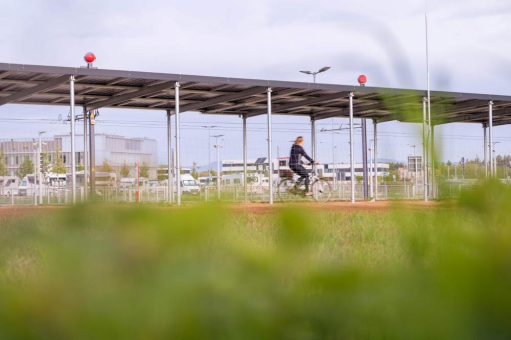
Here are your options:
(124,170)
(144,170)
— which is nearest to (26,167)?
(144,170)

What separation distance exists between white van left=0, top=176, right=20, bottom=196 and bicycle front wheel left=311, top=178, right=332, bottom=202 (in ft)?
31.8

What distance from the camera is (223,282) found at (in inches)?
29.1

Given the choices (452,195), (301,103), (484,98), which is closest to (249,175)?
(301,103)

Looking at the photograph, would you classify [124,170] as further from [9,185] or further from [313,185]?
[9,185]

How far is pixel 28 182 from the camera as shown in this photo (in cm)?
2627

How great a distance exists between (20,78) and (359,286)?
16.5 metres

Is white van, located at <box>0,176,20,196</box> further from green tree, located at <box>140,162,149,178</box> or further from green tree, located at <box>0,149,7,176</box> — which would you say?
green tree, located at <box>140,162,149,178</box>

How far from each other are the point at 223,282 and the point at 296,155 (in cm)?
1797

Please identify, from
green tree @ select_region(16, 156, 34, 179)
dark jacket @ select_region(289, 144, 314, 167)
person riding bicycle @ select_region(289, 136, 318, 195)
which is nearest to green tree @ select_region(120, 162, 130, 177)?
dark jacket @ select_region(289, 144, 314, 167)

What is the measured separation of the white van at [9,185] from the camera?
22133 mm

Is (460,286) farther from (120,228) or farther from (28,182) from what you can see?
(28,182)

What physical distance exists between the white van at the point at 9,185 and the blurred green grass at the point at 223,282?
22.1 meters

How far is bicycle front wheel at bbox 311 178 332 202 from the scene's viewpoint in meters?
18.9

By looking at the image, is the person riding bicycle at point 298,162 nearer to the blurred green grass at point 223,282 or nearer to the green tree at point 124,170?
the green tree at point 124,170
